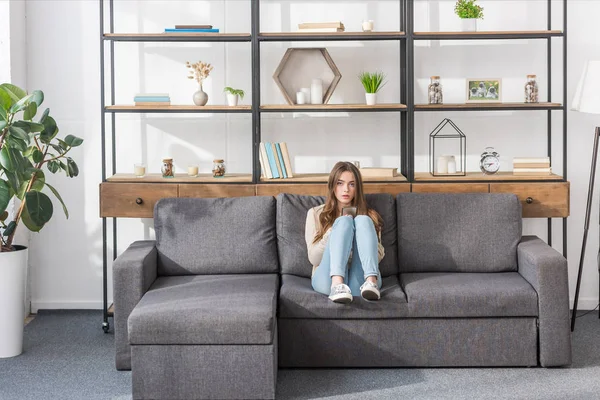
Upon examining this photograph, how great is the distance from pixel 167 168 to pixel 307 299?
1373 millimetres

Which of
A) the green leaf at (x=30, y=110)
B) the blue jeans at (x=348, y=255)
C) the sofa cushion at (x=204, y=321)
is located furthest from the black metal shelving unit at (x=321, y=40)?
the sofa cushion at (x=204, y=321)

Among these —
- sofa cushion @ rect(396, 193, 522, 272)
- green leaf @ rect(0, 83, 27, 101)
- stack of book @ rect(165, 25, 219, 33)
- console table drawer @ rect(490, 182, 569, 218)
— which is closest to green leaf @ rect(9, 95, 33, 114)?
green leaf @ rect(0, 83, 27, 101)

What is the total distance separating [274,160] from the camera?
479 centimetres

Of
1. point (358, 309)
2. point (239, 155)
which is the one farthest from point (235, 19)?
point (358, 309)

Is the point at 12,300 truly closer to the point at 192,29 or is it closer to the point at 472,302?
the point at 192,29

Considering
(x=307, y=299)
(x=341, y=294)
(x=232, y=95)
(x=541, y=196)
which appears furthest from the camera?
(x=232, y=95)

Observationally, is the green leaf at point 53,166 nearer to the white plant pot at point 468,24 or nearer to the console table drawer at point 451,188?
the console table drawer at point 451,188

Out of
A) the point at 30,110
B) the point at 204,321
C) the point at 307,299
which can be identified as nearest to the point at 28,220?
the point at 30,110

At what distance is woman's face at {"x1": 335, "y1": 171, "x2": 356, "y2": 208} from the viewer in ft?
14.2

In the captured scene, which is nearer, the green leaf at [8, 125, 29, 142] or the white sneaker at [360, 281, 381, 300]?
the white sneaker at [360, 281, 381, 300]

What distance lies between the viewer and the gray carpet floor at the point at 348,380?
369 cm

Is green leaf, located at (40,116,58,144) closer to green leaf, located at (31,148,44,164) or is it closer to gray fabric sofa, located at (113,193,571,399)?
green leaf, located at (31,148,44,164)

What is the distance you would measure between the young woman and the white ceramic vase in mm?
996

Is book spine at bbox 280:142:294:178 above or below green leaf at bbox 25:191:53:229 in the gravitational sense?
above
